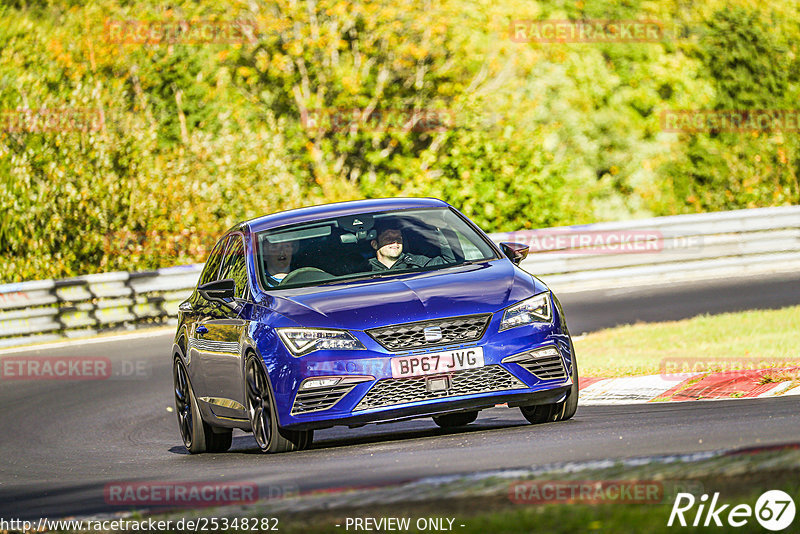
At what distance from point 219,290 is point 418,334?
73.2 inches

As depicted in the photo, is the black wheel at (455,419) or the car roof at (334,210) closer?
the car roof at (334,210)

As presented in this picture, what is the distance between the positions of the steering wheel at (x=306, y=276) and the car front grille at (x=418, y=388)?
4.00 ft

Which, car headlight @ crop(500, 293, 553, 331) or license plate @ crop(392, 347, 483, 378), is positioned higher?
car headlight @ crop(500, 293, 553, 331)

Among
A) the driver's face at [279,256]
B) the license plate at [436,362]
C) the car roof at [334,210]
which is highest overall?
the car roof at [334,210]

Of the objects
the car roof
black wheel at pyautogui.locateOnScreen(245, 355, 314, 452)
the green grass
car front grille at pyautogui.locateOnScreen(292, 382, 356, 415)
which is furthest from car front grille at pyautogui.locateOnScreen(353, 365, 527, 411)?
the green grass

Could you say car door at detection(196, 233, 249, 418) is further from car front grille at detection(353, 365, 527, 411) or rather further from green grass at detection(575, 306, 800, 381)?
green grass at detection(575, 306, 800, 381)

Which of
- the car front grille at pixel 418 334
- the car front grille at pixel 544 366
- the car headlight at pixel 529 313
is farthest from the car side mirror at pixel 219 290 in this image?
the car front grille at pixel 544 366

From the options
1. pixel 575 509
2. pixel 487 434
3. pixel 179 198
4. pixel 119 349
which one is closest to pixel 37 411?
pixel 119 349

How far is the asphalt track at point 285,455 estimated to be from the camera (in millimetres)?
7395

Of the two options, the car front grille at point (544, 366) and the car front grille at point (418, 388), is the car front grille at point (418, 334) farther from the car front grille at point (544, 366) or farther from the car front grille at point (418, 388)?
the car front grille at point (544, 366)

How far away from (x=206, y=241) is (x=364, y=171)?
13692 millimetres

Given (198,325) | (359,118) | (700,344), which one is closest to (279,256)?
(198,325)

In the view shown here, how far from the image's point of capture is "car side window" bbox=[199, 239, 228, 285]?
11078 mm

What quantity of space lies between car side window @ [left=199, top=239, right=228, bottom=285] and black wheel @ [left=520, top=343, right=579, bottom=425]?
2808 mm
